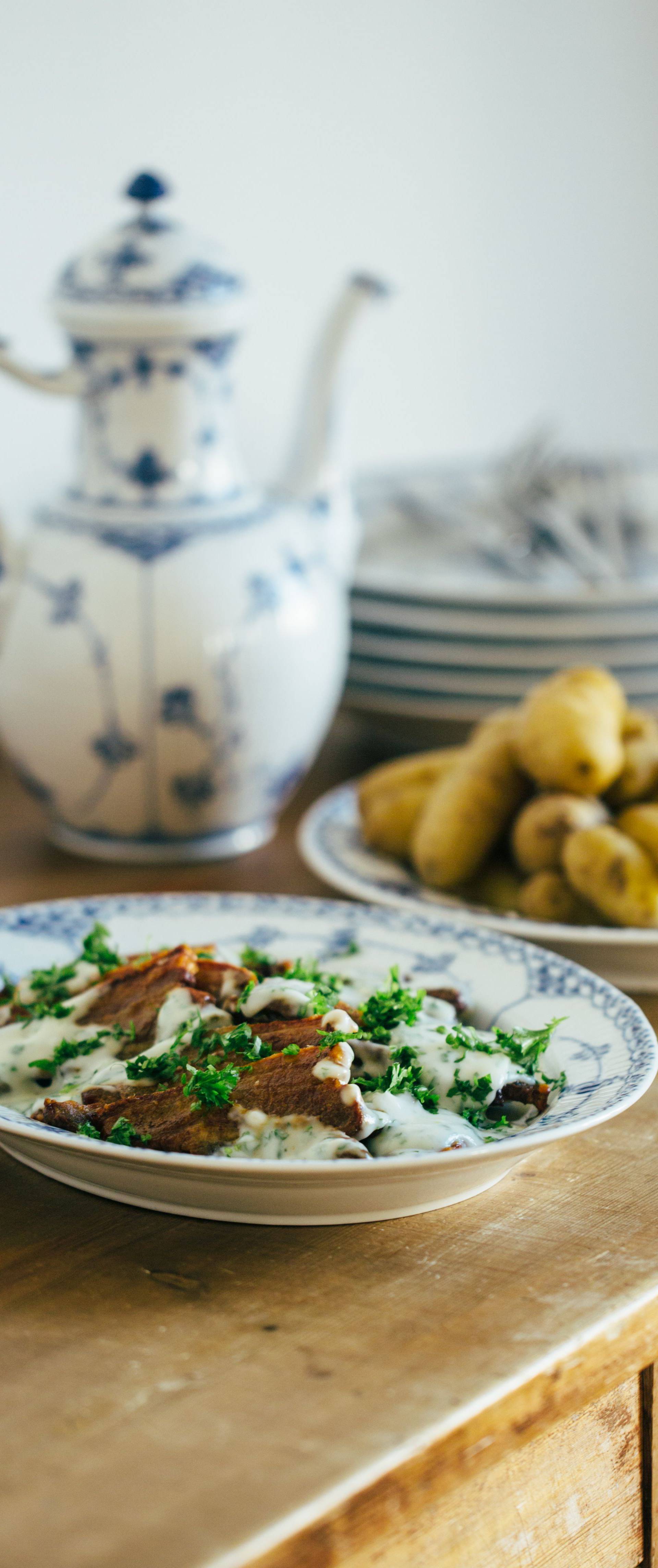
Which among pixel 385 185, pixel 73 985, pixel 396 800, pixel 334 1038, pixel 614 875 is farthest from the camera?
pixel 385 185

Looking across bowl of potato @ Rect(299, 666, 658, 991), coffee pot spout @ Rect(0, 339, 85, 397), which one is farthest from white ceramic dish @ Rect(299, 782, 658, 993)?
coffee pot spout @ Rect(0, 339, 85, 397)

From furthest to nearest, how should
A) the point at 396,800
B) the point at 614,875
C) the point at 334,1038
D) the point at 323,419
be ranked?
the point at 323,419
the point at 396,800
the point at 614,875
the point at 334,1038

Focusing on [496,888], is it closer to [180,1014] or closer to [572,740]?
[572,740]

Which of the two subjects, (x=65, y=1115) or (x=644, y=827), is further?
(x=644, y=827)

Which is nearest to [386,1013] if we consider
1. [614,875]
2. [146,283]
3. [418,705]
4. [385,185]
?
[614,875]

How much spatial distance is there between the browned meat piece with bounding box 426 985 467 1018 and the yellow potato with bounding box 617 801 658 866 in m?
0.22

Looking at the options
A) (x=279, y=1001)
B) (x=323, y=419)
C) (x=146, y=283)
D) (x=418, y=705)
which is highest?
(x=146, y=283)

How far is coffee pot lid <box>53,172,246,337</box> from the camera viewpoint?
3.34 feet

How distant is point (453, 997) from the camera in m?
0.69

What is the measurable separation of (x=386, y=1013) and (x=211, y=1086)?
4.0 inches

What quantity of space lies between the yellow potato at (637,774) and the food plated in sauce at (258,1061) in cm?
27

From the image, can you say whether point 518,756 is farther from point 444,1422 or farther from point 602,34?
point 602,34

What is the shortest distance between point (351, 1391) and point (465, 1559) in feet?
0.27

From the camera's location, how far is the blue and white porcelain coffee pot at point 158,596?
3.34 ft
